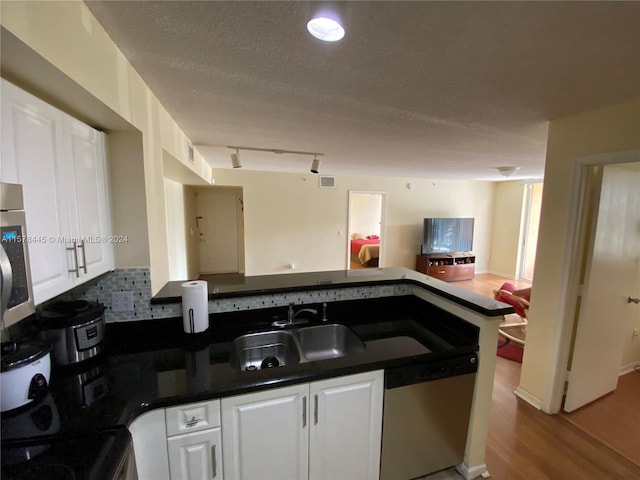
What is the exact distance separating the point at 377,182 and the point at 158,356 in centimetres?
534

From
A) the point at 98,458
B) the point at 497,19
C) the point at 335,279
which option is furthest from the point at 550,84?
the point at 98,458

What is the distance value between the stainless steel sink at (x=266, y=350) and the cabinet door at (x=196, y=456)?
44cm

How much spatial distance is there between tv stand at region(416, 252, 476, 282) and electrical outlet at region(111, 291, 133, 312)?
5.62 meters

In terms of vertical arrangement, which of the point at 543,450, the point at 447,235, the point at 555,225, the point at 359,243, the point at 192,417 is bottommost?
the point at 543,450

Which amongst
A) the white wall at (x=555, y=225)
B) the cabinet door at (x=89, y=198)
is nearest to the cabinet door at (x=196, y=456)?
the cabinet door at (x=89, y=198)

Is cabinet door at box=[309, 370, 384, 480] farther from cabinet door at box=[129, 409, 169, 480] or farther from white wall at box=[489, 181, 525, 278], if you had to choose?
white wall at box=[489, 181, 525, 278]

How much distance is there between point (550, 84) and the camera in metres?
1.47

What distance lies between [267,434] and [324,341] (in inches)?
27.0

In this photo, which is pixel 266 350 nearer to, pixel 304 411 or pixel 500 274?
pixel 304 411

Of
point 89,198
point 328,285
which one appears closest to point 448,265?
point 328,285

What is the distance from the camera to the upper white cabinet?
2.67 feet

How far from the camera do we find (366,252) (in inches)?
272

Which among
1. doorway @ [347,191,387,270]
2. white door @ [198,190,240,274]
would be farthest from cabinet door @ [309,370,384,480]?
doorway @ [347,191,387,270]

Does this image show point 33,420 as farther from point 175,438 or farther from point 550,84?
point 550,84
